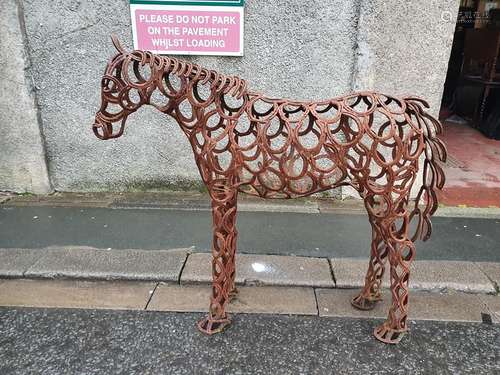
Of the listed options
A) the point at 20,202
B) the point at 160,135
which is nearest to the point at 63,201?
the point at 20,202

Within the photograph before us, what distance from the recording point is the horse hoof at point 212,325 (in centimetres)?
272

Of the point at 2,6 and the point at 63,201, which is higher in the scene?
the point at 2,6

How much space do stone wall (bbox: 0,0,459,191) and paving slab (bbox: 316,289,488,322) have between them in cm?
227

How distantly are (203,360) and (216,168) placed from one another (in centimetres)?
117

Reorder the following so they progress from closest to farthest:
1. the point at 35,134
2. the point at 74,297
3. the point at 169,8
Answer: the point at 74,297 < the point at 169,8 < the point at 35,134

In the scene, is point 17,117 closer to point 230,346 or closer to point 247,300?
point 247,300

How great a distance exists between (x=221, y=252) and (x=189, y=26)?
2699 millimetres

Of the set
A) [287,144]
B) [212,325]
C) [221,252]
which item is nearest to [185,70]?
[287,144]

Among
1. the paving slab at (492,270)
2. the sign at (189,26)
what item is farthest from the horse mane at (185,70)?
the paving slab at (492,270)

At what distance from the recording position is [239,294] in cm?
315

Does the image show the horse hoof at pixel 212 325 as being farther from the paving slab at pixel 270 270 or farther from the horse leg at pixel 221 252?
the paving slab at pixel 270 270

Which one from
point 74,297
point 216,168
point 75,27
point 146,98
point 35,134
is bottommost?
point 74,297

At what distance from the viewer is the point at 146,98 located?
2.43m

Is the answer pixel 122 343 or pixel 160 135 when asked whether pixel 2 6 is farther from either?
pixel 122 343
